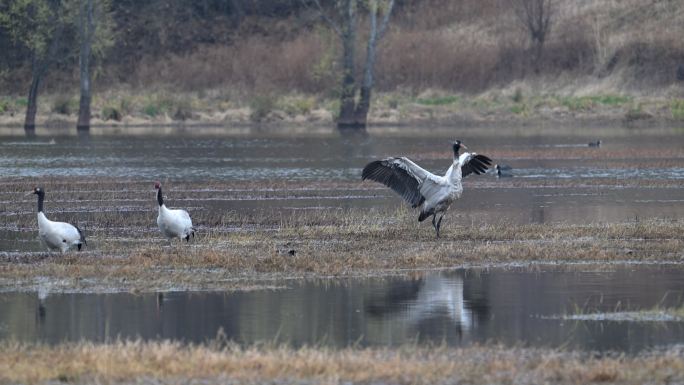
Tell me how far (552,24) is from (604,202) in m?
44.2

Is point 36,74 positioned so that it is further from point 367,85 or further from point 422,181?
point 422,181

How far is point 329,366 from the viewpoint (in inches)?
404

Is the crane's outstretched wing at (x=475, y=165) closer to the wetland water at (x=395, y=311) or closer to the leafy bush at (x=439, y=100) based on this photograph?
the wetland water at (x=395, y=311)

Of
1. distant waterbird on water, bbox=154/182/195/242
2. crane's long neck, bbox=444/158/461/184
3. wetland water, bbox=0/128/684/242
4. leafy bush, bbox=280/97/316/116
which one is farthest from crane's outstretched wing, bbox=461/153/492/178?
leafy bush, bbox=280/97/316/116

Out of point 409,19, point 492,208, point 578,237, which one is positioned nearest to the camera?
point 578,237

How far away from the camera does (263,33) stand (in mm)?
76375

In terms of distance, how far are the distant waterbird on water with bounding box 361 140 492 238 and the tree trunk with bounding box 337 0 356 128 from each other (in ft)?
124

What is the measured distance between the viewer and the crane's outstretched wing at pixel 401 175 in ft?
64.6

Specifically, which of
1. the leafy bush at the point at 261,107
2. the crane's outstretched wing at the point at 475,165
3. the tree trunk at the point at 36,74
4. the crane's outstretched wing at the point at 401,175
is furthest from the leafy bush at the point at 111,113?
the crane's outstretched wing at the point at 401,175

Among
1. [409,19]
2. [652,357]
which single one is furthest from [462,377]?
[409,19]

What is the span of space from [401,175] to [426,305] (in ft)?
21.1

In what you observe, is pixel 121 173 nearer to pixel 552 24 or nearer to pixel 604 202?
pixel 604 202

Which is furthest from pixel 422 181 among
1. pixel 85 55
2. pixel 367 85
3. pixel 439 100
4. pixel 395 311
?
Answer: pixel 439 100

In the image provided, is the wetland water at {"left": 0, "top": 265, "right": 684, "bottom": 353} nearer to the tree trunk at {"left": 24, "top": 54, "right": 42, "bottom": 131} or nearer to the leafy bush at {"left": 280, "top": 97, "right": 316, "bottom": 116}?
the tree trunk at {"left": 24, "top": 54, "right": 42, "bottom": 131}
